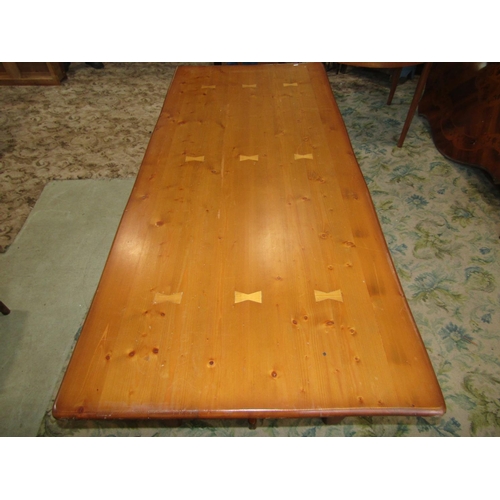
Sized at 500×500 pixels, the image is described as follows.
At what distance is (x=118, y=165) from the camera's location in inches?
89.2

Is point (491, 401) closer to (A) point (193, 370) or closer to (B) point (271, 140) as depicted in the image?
(A) point (193, 370)

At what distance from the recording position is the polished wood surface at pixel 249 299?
809 mm

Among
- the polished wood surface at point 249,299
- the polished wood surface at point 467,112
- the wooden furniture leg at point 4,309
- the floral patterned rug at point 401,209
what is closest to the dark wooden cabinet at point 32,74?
the floral patterned rug at point 401,209

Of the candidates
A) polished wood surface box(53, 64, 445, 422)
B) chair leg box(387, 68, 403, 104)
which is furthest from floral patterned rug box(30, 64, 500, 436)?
polished wood surface box(53, 64, 445, 422)

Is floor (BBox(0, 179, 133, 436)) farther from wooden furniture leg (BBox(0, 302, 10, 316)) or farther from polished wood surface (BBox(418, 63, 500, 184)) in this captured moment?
polished wood surface (BBox(418, 63, 500, 184))

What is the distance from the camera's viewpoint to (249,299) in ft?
3.18

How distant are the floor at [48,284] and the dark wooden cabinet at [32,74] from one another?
1.50 metres

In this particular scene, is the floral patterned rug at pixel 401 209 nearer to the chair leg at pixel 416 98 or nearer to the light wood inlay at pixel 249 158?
the chair leg at pixel 416 98

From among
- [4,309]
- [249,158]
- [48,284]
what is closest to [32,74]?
[48,284]

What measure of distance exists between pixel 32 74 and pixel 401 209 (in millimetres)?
3249

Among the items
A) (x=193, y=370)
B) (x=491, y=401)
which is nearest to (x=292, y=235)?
(x=193, y=370)

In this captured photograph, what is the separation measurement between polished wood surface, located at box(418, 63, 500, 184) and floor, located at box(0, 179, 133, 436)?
6.64 feet

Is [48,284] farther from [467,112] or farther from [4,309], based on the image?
[467,112]

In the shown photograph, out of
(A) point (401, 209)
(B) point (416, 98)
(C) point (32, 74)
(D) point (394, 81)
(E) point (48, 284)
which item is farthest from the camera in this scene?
(C) point (32, 74)
